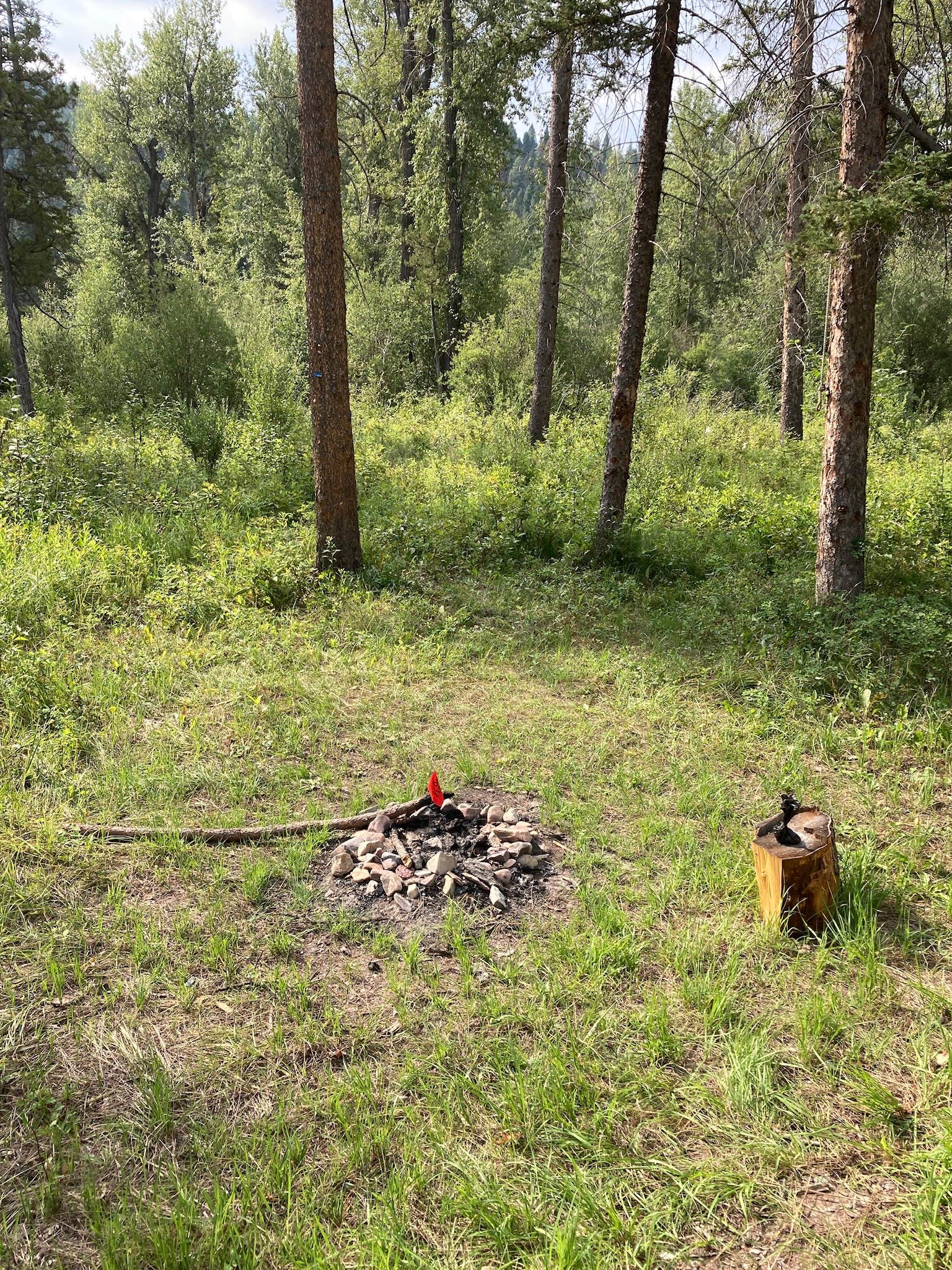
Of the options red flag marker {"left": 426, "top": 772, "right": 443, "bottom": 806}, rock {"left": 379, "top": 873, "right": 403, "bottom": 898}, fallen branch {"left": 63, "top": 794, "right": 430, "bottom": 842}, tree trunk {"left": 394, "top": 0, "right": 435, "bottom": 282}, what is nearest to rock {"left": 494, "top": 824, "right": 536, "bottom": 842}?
red flag marker {"left": 426, "top": 772, "right": 443, "bottom": 806}

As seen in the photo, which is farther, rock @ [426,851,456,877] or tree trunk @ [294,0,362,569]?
tree trunk @ [294,0,362,569]

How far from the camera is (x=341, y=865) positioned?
3.78 meters

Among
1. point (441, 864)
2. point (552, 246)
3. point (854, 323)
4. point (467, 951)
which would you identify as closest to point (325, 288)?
point (854, 323)

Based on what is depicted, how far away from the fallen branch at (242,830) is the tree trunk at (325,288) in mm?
4129

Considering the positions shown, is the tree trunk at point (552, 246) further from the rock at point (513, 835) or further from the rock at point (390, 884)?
the rock at point (390, 884)

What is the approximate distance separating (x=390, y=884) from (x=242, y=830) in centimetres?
98

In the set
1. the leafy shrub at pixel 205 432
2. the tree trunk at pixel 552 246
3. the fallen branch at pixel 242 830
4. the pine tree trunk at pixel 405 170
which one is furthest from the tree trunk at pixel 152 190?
the fallen branch at pixel 242 830

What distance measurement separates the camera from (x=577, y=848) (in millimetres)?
3955

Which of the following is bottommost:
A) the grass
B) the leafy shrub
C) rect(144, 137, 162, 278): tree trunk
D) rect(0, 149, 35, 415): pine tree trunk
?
the grass

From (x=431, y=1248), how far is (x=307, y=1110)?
2.07 feet

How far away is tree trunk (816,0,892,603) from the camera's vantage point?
5301 millimetres

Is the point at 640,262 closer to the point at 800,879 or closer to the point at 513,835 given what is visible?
the point at 513,835

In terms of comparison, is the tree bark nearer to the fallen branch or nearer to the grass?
the grass

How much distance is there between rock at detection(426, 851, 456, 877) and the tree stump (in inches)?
57.4
